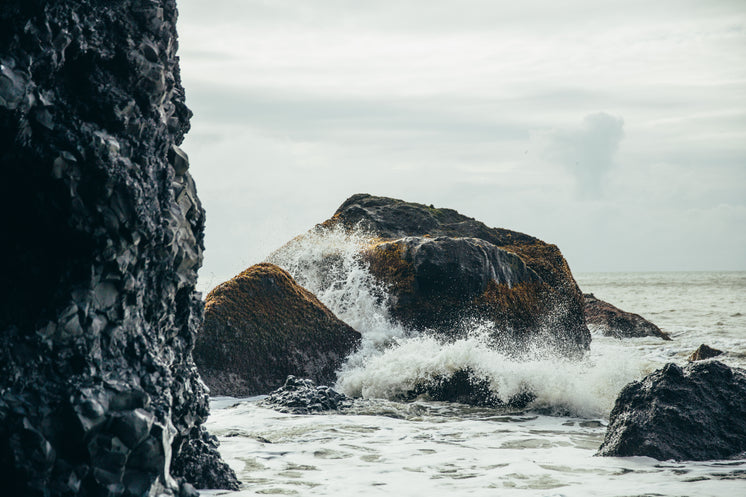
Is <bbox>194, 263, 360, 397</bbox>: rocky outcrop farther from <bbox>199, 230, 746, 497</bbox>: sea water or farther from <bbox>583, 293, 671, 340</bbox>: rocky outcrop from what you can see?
<bbox>583, 293, 671, 340</bbox>: rocky outcrop

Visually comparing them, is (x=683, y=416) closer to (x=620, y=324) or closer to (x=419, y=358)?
(x=419, y=358)

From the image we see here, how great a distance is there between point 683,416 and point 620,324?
11.4m

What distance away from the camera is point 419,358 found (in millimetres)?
7840

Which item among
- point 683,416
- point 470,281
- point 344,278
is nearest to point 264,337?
point 344,278

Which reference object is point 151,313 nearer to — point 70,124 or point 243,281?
point 70,124

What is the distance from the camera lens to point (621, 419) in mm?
5133

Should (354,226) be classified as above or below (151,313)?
above

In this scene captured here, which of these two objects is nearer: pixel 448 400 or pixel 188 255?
pixel 188 255

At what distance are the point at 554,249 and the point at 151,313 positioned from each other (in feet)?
29.7

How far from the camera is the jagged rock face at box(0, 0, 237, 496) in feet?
8.52

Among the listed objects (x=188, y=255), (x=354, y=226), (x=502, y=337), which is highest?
(x=354, y=226)

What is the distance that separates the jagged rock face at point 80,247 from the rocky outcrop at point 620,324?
1332cm

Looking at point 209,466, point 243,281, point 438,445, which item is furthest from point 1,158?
point 243,281

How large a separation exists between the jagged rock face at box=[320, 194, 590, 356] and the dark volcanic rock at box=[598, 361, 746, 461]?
143 inches
